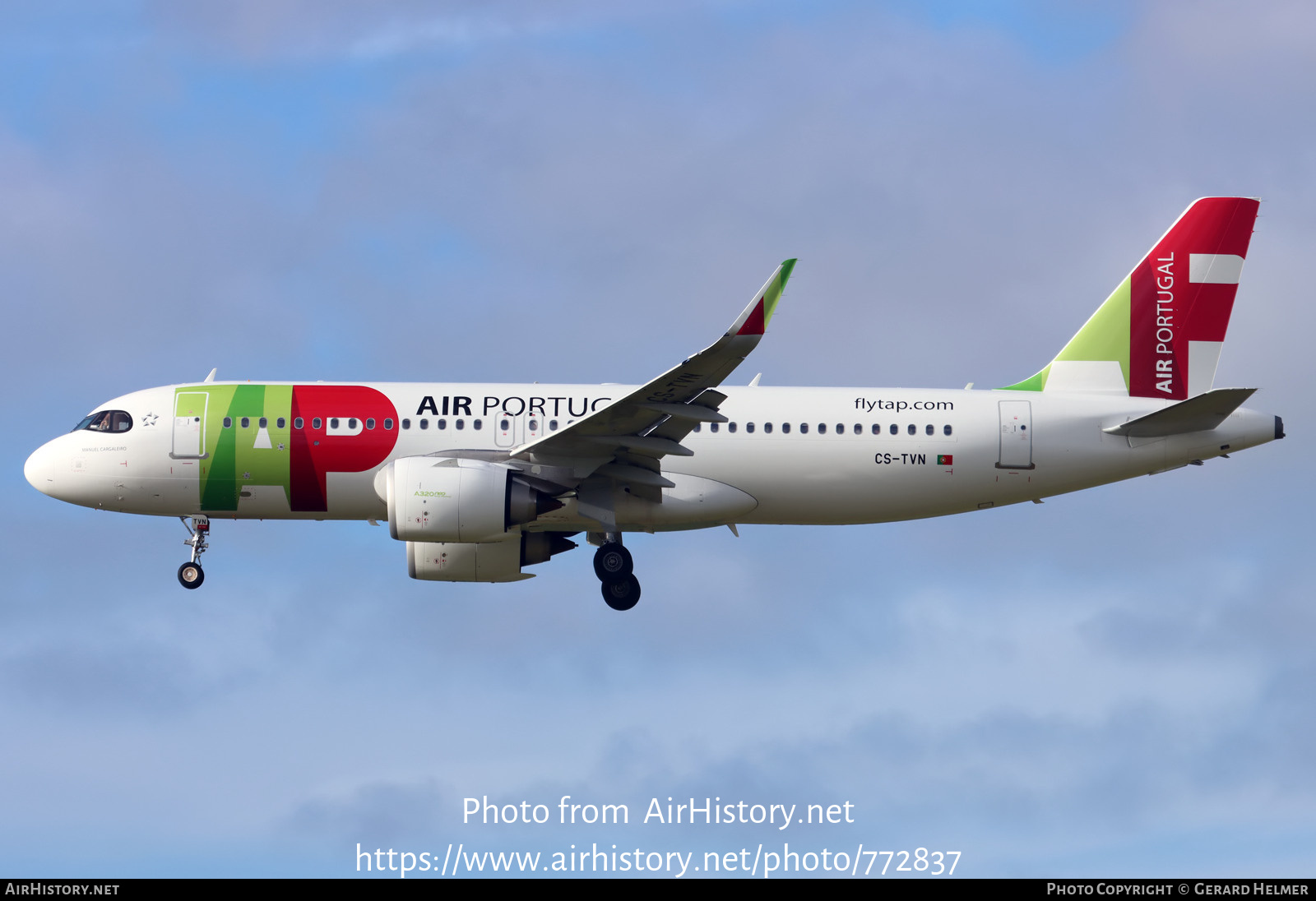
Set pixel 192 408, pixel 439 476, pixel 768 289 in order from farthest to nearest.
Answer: pixel 192 408 < pixel 439 476 < pixel 768 289

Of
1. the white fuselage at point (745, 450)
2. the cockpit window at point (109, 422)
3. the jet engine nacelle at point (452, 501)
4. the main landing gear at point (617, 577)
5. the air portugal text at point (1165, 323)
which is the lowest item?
the main landing gear at point (617, 577)

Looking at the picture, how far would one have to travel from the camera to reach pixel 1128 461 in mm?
39531

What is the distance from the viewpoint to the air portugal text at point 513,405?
38844 mm

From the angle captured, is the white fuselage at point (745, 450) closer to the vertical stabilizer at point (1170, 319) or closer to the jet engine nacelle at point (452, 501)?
the vertical stabilizer at point (1170, 319)

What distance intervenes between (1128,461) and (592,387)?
11689 mm

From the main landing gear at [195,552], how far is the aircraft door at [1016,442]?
17.2 m

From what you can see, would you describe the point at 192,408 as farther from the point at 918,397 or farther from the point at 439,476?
the point at 918,397

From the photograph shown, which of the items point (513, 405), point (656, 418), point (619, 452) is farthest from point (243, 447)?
point (656, 418)

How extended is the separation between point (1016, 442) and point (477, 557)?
12.1 meters

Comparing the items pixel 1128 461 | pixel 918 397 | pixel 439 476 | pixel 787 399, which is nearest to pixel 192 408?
pixel 439 476

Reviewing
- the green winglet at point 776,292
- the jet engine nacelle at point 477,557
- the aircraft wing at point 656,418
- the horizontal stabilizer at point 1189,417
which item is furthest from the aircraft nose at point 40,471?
the horizontal stabilizer at point 1189,417

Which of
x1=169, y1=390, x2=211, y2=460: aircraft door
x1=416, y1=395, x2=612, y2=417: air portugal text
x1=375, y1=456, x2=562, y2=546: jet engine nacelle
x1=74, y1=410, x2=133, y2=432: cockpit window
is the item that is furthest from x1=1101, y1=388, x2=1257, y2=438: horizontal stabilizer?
x1=74, y1=410, x2=133, y2=432: cockpit window

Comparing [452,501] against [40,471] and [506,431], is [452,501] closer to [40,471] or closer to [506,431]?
[506,431]

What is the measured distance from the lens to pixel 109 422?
130ft
